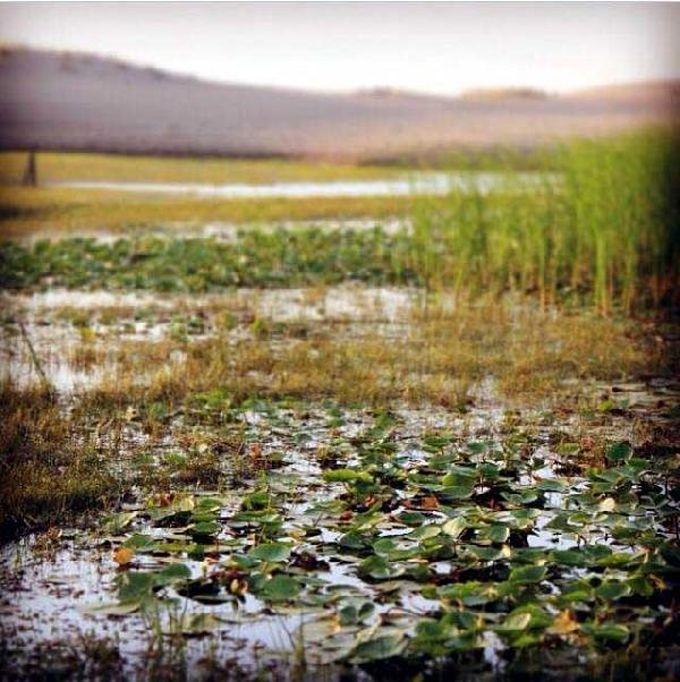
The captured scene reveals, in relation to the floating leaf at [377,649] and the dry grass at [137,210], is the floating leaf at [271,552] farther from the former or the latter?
the dry grass at [137,210]

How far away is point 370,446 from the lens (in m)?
4.13

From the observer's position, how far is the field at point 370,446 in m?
2.57

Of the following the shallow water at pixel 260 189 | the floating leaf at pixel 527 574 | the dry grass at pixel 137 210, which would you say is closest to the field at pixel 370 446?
the floating leaf at pixel 527 574

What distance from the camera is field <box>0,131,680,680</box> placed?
2566 millimetres

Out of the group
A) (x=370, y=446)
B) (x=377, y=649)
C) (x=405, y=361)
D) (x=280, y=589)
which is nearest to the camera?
(x=377, y=649)

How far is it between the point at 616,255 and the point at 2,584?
553cm

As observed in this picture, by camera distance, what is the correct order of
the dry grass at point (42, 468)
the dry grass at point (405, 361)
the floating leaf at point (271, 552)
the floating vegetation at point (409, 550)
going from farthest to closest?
1. the dry grass at point (405, 361)
2. the dry grass at point (42, 468)
3. the floating leaf at point (271, 552)
4. the floating vegetation at point (409, 550)

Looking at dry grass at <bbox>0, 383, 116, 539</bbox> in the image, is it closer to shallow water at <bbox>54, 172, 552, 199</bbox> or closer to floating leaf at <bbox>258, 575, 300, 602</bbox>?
floating leaf at <bbox>258, 575, 300, 602</bbox>

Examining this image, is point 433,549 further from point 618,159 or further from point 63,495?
point 618,159

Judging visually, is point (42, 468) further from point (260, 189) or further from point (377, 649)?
point (260, 189)

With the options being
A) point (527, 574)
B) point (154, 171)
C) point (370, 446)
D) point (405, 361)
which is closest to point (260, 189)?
point (154, 171)

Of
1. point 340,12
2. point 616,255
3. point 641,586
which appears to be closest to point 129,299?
point 340,12

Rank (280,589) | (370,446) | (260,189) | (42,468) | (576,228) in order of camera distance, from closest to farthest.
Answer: (280,589) < (42,468) < (370,446) < (576,228) < (260,189)

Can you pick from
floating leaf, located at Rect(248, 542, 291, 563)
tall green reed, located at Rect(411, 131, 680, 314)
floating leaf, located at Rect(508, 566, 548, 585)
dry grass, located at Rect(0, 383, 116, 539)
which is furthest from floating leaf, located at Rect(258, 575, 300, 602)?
tall green reed, located at Rect(411, 131, 680, 314)
